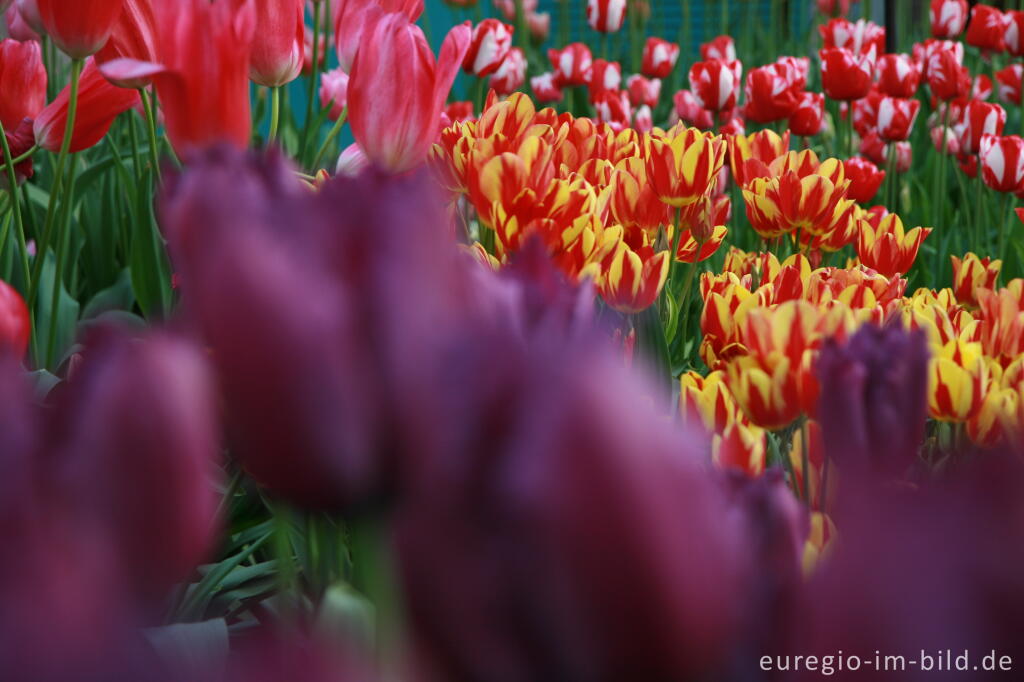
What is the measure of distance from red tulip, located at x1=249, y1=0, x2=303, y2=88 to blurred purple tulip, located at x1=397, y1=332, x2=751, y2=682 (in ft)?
1.99

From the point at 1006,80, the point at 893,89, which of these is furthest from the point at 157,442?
the point at 1006,80

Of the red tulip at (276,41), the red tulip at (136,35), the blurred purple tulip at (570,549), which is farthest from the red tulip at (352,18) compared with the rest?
the blurred purple tulip at (570,549)

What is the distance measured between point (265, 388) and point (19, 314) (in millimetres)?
283

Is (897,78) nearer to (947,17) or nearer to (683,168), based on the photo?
(947,17)

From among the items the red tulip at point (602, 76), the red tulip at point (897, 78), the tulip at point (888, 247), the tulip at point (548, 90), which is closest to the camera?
the tulip at point (888, 247)

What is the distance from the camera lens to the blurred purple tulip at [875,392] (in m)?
0.27

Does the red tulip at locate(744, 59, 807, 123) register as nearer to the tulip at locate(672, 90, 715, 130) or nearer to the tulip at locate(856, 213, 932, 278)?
the tulip at locate(672, 90, 715, 130)

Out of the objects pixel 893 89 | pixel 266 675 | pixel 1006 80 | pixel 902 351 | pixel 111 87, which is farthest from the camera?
pixel 1006 80

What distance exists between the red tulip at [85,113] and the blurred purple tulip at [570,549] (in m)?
0.73

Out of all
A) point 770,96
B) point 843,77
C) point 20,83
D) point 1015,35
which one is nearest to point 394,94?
point 20,83

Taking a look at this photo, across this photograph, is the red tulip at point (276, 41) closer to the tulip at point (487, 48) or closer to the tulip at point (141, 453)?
the tulip at point (141, 453)

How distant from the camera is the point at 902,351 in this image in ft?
0.94

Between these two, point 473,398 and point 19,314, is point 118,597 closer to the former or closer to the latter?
point 473,398

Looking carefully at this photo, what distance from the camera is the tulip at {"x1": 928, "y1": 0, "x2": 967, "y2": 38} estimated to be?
2490 millimetres
